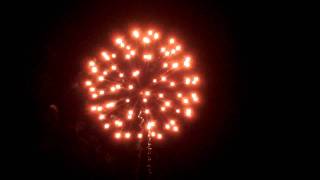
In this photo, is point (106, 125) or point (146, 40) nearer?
point (106, 125)

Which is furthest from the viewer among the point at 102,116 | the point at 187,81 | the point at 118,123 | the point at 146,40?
the point at 146,40

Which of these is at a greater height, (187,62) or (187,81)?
(187,62)

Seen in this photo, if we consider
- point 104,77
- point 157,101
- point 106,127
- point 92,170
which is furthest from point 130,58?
point 92,170

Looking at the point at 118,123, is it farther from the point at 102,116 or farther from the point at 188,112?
the point at 188,112

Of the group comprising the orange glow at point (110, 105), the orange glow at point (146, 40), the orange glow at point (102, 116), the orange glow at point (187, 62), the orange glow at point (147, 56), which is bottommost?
the orange glow at point (102, 116)

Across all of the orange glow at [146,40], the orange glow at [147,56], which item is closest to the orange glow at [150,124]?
the orange glow at [147,56]

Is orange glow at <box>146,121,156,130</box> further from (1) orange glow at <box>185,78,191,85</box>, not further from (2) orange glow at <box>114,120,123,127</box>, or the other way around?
(1) orange glow at <box>185,78,191,85</box>


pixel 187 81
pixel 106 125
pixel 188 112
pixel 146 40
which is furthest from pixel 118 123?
pixel 146 40

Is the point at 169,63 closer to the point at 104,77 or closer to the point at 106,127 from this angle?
the point at 104,77

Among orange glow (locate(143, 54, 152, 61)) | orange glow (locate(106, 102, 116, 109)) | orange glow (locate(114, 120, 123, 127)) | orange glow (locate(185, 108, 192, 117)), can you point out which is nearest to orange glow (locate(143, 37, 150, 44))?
orange glow (locate(143, 54, 152, 61))

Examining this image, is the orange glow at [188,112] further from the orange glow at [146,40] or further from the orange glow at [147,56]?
the orange glow at [146,40]

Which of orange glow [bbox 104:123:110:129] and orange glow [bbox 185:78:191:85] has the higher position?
orange glow [bbox 185:78:191:85]

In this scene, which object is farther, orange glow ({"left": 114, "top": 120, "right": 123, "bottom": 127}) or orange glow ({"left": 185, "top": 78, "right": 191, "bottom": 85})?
orange glow ({"left": 185, "top": 78, "right": 191, "bottom": 85})
